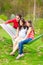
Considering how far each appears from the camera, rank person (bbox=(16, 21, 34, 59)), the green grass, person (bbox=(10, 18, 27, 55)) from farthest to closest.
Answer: person (bbox=(10, 18, 27, 55)) → person (bbox=(16, 21, 34, 59)) → the green grass

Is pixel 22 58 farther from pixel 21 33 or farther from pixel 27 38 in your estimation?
pixel 21 33

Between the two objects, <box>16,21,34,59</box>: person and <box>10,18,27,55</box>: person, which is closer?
<box>16,21,34,59</box>: person

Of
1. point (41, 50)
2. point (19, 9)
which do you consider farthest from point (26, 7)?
point (41, 50)

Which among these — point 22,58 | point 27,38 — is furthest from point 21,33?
point 22,58

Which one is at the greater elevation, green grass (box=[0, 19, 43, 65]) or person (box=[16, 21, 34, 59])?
person (box=[16, 21, 34, 59])

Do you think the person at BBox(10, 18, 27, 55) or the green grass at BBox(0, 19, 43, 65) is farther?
the person at BBox(10, 18, 27, 55)

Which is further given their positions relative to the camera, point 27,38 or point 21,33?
point 21,33

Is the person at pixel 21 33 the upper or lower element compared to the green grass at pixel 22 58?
upper

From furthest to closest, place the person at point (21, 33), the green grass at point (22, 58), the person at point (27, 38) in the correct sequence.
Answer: the person at point (21, 33)
the person at point (27, 38)
the green grass at point (22, 58)

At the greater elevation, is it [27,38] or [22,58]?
[27,38]

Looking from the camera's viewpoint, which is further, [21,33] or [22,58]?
[21,33]

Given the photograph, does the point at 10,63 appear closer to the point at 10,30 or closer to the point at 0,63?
the point at 0,63

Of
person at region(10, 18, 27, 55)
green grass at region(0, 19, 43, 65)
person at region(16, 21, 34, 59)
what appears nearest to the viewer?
green grass at region(0, 19, 43, 65)

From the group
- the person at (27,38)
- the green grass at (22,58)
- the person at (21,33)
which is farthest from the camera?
the person at (21,33)
